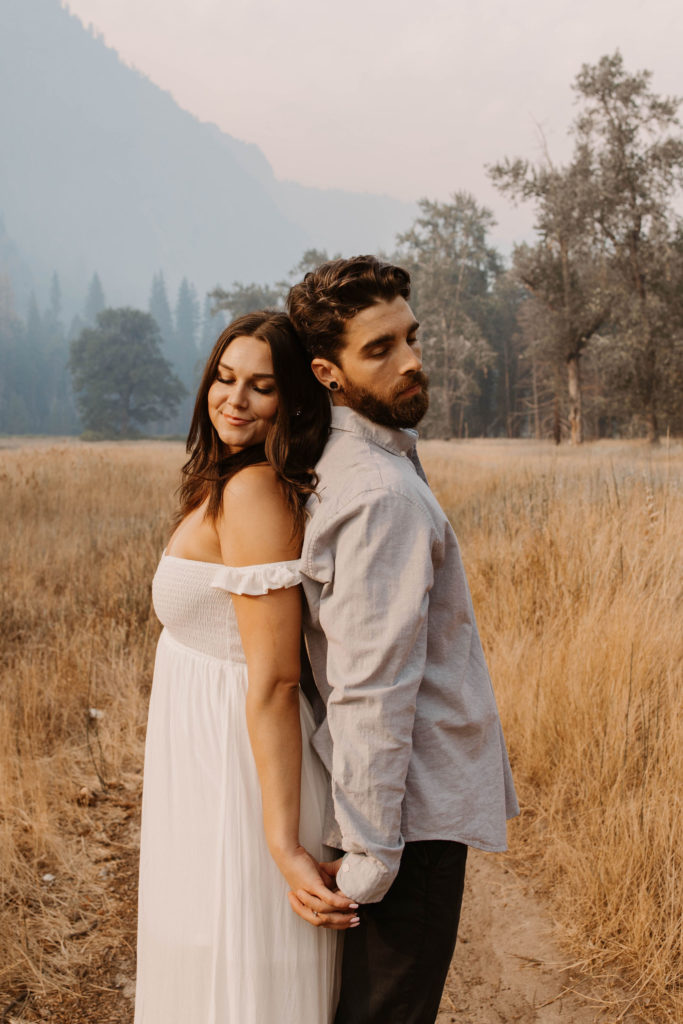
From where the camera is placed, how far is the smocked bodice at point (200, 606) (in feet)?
4.29

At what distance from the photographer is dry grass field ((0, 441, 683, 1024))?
233 cm

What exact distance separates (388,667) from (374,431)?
43 cm

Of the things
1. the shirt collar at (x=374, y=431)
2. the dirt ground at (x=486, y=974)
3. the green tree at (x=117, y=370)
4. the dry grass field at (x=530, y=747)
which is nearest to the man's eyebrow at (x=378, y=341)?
the shirt collar at (x=374, y=431)

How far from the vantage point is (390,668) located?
1084mm

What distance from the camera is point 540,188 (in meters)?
24.2

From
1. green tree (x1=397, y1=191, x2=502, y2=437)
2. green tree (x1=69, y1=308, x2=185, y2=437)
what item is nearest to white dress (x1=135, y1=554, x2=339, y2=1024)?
green tree (x1=397, y1=191, x2=502, y2=437)

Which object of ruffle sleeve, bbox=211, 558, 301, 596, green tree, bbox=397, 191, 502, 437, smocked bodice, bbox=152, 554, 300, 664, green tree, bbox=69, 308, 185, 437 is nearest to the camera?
ruffle sleeve, bbox=211, 558, 301, 596

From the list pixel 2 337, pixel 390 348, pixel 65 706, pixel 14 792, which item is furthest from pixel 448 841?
pixel 2 337

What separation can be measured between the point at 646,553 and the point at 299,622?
11.6 ft

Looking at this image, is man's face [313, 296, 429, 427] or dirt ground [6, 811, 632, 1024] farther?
dirt ground [6, 811, 632, 1024]

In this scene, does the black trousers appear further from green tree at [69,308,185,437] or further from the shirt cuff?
green tree at [69,308,185,437]

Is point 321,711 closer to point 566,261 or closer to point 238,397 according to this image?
point 238,397

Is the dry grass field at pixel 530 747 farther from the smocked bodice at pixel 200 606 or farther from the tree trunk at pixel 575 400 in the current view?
the tree trunk at pixel 575 400

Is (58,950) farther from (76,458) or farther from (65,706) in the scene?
(76,458)
